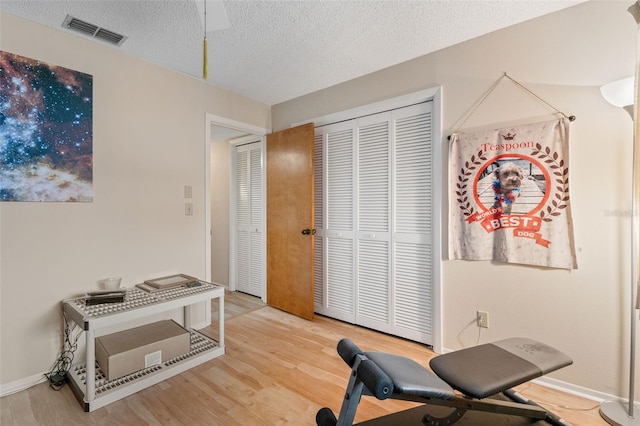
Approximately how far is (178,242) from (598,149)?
3.27m

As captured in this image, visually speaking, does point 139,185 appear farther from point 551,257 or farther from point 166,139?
point 551,257

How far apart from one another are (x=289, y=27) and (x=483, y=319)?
256cm

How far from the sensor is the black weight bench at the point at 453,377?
1.20 metres

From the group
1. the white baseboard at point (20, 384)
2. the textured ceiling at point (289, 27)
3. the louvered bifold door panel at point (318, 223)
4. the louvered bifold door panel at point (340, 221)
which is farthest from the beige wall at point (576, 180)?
the white baseboard at point (20, 384)

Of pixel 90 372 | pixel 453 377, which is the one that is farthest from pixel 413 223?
pixel 90 372

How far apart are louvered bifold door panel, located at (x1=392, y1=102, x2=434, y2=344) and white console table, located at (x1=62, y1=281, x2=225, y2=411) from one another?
5.27ft

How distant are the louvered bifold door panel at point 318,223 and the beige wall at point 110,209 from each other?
108cm

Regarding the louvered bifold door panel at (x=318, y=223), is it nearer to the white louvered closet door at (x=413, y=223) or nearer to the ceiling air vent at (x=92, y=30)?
the white louvered closet door at (x=413, y=223)

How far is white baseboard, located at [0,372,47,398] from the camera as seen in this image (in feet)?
6.22

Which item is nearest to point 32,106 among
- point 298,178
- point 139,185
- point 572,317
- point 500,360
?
point 139,185

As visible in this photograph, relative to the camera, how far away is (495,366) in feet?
4.52

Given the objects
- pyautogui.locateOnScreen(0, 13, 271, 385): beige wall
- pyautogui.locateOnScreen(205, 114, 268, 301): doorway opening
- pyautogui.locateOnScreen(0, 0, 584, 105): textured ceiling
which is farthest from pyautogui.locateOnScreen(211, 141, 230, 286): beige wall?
pyautogui.locateOnScreen(0, 0, 584, 105): textured ceiling

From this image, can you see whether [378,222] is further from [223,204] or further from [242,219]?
[223,204]

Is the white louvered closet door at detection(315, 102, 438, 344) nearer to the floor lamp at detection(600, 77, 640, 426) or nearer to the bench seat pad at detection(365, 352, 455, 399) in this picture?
the floor lamp at detection(600, 77, 640, 426)
